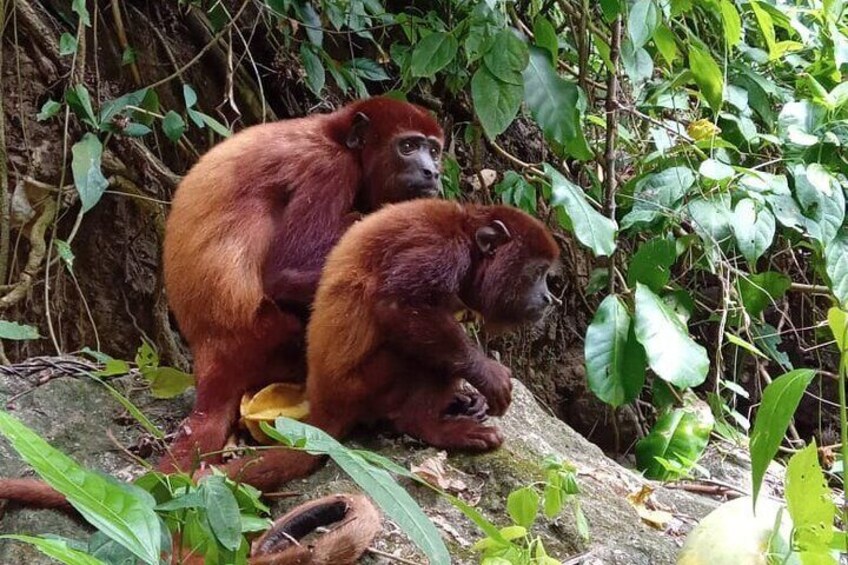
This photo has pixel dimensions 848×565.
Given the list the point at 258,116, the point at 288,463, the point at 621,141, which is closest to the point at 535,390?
the point at 621,141

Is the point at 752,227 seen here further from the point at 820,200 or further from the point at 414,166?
the point at 414,166

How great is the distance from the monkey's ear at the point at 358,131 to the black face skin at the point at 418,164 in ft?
0.43

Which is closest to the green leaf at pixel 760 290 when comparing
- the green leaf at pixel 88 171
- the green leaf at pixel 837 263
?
the green leaf at pixel 837 263

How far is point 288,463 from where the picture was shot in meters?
2.75

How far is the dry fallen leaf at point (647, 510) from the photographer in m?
A: 2.99

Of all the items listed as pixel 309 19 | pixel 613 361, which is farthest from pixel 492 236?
pixel 309 19

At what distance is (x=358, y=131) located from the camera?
3.60m

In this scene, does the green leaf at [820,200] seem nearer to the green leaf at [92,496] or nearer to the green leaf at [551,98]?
the green leaf at [551,98]

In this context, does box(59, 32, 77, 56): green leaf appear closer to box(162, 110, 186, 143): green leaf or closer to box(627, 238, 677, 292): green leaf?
box(162, 110, 186, 143): green leaf

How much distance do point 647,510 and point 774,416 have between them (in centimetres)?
176

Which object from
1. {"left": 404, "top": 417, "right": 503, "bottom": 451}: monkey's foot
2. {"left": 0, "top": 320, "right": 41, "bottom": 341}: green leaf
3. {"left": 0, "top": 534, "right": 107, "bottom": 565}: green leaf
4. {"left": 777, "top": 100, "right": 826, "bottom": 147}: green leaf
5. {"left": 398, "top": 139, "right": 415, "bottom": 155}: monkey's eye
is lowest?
{"left": 404, "top": 417, "right": 503, "bottom": 451}: monkey's foot

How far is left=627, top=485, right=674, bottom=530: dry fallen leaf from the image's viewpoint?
299cm

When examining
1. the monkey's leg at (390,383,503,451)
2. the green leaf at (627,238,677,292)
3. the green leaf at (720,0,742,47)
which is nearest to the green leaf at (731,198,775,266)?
the green leaf at (627,238,677,292)

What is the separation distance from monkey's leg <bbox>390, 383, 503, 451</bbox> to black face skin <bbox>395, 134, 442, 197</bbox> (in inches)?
37.3
